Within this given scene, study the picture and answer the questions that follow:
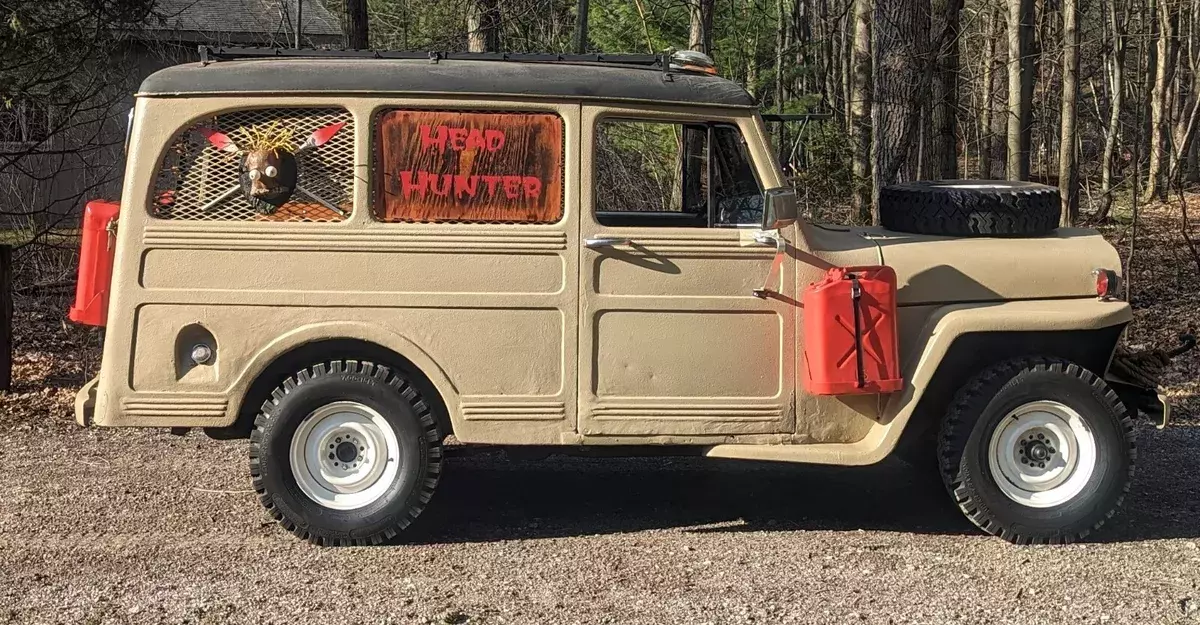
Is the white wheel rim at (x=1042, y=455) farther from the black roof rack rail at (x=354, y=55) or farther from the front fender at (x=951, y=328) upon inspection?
the black roof rack rail at (x=354, y=55)

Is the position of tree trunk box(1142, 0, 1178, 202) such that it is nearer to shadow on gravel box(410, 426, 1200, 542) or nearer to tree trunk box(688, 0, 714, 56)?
tree trunk box(688, 0, 714, 56)

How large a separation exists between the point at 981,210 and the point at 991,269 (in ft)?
1.02

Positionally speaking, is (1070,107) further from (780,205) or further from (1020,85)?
(780,205)

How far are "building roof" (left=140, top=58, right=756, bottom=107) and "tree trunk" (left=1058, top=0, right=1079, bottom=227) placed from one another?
30.4 feet

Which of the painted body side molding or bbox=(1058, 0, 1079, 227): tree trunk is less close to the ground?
bbox=(1058, 0, 1079, 227): tree trunk

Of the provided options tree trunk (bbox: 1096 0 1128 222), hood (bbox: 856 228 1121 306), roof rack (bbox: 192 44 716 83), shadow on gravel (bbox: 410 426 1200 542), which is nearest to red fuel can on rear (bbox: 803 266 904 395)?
hood (bbox: 856 228 1121 306)

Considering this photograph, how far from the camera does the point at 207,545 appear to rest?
518cm

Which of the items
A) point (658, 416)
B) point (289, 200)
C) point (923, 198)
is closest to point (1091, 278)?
point (923, 198)

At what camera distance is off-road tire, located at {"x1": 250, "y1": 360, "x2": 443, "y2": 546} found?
509cm

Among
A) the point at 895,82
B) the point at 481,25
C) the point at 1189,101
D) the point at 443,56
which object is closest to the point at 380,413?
the point at 443,56

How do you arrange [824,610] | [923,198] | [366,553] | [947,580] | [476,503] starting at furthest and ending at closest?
[476,503]
[923,198]
[366,553]
[947,580]
[824,610]

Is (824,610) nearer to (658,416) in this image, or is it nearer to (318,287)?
(658,416)

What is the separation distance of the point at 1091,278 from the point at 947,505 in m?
1.39

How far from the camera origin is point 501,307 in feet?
16.7
